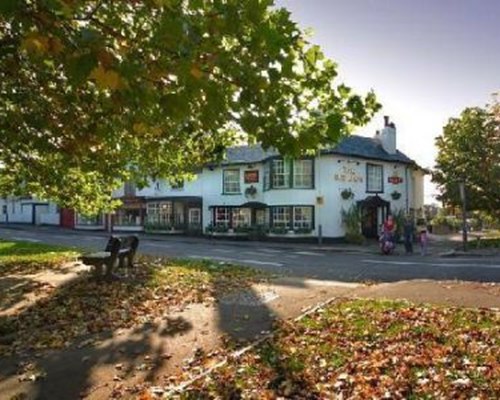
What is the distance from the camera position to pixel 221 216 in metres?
47.5

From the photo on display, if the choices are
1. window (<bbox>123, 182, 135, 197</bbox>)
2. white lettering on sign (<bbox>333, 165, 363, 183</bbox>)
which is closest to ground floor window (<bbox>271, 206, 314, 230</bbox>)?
white lettering on sign (<bbox>333, 165, 363, 183</bbox>)

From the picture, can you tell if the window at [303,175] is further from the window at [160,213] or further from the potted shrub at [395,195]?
the window at [160,213]

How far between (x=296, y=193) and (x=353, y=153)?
4.76 metres

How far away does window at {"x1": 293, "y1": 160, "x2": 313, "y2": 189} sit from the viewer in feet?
137

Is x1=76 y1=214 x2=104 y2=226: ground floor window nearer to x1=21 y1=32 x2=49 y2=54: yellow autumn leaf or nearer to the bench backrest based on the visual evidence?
the bench backrest

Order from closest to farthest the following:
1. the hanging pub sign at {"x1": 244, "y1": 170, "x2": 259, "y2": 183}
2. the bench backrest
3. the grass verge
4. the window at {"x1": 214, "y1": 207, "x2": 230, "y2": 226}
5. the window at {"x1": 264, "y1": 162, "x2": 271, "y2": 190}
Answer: the grass verge < the bench backrest < the window at {"x1": 264, "y1": 162, "x2": 271, "y2": 190} < the hanging pub sign at {"x1": 244, "y1": 170, "x2": 259, "y2": 183} < the window at {"x1": 214, "y1": 207, "x2": 230, "y2": 226}

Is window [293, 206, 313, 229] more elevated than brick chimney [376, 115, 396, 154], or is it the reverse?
brick chimney [376, 115, 396, 154]

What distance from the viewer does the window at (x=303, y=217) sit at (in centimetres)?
4125

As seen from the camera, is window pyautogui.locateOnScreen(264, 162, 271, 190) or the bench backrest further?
window pyautogui.locateOnScreen(264, 162, 271, 190)

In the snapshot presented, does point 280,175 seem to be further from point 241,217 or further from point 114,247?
point 114,247

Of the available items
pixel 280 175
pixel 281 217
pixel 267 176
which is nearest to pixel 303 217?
pixel 281 217

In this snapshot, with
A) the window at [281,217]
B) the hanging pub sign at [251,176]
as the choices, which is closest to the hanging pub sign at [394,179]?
the window at [281,217]

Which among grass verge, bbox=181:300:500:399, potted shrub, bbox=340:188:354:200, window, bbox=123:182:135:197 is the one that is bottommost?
grass verge, bbox=181:300:500:399

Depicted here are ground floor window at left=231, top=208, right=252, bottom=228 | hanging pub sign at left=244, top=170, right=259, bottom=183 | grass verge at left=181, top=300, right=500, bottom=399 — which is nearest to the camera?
grass verge at left=181, top=300, right=500, bottom=399
